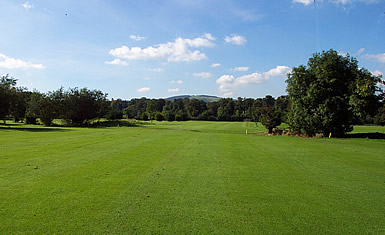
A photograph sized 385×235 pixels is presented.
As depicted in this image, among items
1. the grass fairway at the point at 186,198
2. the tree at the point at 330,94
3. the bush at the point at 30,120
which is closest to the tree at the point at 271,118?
the tree at the point at 330,94

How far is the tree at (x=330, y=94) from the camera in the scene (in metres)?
27.0

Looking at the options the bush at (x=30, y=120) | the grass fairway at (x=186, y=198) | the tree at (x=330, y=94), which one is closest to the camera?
the grass fairway at (x=186, y=198)

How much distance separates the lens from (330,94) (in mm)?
30031

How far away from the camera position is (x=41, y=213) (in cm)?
483

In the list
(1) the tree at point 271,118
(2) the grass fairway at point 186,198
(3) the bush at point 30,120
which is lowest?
(2) the grass fairway at point 186,198

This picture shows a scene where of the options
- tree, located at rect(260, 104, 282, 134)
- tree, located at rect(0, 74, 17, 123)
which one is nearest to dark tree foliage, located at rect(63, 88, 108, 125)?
tree, located at rect(0, 74, 17, 123)

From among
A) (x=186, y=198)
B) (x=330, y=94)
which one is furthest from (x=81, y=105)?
(x=186, y=198)

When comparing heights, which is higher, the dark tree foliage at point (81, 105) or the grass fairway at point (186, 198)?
the dark tree foliage at point (81, 105)

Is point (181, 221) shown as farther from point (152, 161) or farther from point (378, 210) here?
point (152, 161)

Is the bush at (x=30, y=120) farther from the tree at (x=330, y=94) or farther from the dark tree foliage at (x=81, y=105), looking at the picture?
the tree at (x=330, y=94)

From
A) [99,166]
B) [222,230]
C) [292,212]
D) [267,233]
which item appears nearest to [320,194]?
[292,212]

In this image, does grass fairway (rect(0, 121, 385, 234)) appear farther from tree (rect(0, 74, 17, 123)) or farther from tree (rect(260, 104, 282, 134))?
tree (rect(0, 74, 17, 123))

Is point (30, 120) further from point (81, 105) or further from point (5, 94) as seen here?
point (5, 94)

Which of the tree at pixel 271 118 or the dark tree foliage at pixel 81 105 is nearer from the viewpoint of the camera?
the tree at pixel 271 118
